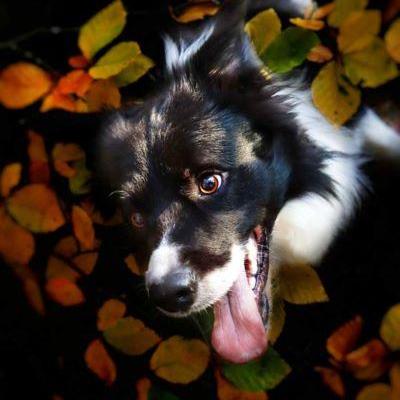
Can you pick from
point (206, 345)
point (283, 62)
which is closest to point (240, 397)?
point (206, 345)

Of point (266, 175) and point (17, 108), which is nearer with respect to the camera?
point (266, 175)

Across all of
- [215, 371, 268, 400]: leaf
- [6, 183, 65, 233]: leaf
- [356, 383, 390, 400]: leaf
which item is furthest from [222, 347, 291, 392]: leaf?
[6, 183, 65, 233]: leaf

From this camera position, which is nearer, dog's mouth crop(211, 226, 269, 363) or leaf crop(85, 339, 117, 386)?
dog's mouth crop(211, 226, 269, 363)

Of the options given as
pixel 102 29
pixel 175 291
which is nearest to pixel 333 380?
pixel 175 291

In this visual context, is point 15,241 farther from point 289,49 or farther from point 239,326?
point 289,49

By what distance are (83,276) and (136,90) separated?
12.2 inches

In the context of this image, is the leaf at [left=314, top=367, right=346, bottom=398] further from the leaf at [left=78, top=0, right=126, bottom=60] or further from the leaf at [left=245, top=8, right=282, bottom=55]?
the leaf at [left=78, top=0, right=126, bottom=60]

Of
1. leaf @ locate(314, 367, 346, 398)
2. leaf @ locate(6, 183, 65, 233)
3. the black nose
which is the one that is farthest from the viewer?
leaf @ locate(6, 183, 65, 233)

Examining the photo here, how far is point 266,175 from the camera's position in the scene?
2.90ft

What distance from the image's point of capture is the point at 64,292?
106cm

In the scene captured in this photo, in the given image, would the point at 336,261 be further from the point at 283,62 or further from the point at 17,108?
the point at 17,108

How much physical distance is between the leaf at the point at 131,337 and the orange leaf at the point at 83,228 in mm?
130

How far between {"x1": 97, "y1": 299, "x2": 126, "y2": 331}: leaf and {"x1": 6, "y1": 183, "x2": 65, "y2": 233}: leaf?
147mm

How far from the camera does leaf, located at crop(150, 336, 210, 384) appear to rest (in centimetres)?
96
